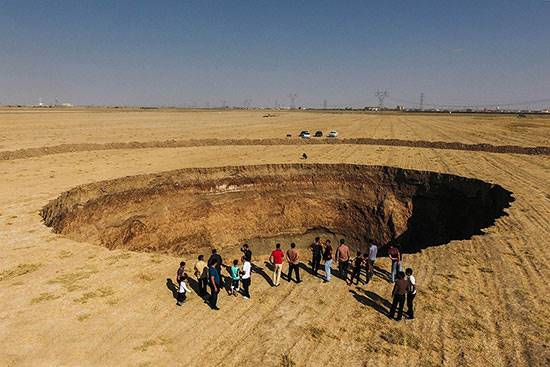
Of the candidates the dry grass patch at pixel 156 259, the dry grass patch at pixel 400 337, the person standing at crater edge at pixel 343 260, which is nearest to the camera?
the dry grass patch at pixel 400 337

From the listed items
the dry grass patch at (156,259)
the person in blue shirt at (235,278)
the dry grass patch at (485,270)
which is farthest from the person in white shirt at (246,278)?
the dry grass patch at (485,270)

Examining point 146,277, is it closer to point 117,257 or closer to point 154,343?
point 117,257

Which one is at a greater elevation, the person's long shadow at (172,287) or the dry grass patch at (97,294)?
the dry grass patch at (97,294)

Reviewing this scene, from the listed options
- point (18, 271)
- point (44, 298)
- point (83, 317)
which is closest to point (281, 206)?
point (18, 271)

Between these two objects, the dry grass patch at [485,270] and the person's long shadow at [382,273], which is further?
the person's long shadow at [382,273]

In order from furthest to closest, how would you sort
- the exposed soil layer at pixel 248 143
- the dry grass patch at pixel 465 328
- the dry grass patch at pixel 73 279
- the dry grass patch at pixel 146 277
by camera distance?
1. the exposed soil layer at pixel 248 143
2. the dry grass patch at pixel 146 277
3. the dry grass patch at pixel 73 279
4. the dry grass patch at pixel 465 328

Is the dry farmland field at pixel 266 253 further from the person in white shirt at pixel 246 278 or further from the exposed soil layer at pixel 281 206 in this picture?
the person in white shirt at pixel 246 278

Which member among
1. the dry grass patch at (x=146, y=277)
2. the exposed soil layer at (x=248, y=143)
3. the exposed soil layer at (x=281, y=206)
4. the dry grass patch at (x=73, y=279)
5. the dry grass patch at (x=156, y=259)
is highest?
the exposed soil layer at (x=248, y=143)
